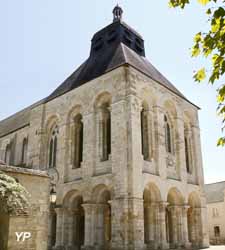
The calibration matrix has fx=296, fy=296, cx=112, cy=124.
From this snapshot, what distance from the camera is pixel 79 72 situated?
892 inches

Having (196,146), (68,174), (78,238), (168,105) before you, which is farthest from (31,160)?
(196,146)

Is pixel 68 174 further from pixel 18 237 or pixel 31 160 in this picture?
pixel 18 237

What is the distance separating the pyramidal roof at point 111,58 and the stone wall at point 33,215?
31.2ft

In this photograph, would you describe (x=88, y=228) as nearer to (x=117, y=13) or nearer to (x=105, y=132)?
(x=105, y=132)

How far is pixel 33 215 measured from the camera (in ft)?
30.3

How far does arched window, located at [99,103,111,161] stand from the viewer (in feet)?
57.3

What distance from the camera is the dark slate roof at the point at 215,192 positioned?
36588 millimetres

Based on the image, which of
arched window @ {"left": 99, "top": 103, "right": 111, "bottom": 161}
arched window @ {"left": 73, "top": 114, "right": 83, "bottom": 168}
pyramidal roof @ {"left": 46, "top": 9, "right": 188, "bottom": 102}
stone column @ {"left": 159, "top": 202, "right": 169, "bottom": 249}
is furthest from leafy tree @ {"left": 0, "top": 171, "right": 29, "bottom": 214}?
pyramidal roof @ {"left": 46, "top": 9, "right": 188, "bottom": 102}

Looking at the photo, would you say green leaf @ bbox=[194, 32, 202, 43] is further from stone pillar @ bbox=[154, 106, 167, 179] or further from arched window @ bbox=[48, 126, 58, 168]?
arched window @ bbox=[48, 126, 58, 168]

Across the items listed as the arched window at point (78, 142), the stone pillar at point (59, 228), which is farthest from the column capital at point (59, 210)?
the arched window at point (78, 142)

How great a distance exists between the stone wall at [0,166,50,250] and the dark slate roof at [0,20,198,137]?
953cm

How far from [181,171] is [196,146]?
362 cm

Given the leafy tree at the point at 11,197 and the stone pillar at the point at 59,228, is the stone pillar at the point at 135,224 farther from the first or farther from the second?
the leafy tree at the point at 11,197

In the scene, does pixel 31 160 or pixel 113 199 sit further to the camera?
pixel 31 160
